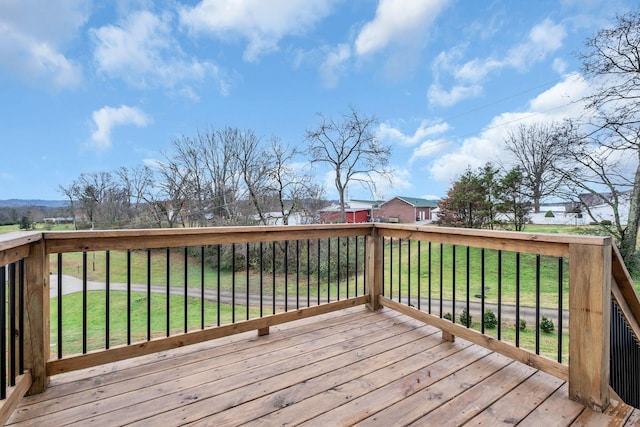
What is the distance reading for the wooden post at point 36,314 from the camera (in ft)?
5.02

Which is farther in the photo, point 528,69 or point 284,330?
point 528,69

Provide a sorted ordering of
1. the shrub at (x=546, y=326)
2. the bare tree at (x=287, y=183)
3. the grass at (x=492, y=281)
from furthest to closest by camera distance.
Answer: the bare tree at (x=287, y=183)
the grass at (x=492, y=281)
the shrub at (x=546, y=326)

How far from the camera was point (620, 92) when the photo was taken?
625cm

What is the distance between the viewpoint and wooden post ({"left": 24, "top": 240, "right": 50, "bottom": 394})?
1529 millimetres

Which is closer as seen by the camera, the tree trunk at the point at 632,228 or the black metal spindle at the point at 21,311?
the black metal spindle at the point at 21,311

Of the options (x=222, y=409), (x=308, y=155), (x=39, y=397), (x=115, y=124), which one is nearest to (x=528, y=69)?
(x=308, y=155)

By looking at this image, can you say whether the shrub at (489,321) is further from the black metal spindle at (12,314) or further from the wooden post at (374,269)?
the black metal spindle at (12,314)

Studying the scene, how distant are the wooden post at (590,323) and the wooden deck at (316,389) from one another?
94 mm

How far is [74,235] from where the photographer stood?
1.66 meters

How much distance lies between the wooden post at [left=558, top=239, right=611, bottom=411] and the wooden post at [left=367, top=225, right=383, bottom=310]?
1.52 m

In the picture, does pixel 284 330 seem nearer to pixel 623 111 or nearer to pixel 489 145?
pixel 623 111

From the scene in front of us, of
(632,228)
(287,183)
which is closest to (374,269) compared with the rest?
(632,228)

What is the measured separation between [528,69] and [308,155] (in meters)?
6.95

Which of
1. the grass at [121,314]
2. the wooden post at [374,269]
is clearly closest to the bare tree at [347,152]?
the grass at [121,314]
